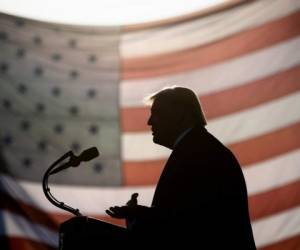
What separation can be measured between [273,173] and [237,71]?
763 millimetres

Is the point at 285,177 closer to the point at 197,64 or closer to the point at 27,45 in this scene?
the point at 197,64

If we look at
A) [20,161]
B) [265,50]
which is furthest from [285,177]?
[20,161]

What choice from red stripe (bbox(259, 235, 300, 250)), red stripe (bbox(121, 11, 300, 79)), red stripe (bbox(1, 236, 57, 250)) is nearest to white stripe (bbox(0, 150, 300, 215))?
red stripe (bbox(1, 236, 57, 250))

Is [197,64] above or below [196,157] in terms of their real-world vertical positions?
above

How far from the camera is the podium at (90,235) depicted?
1.43 metres

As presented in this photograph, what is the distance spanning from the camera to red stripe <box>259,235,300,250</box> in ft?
12.6

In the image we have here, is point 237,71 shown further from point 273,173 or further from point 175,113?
point 175,113

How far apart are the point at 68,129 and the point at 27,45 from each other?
2.30ft

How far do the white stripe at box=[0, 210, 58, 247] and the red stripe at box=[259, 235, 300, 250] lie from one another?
4.71 feet

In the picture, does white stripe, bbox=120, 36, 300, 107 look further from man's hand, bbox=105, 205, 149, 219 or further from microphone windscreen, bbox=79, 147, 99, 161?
man's hand, bbox=105, 205, 149, 219

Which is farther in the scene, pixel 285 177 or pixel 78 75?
pixel 78 75

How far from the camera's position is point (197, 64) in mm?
4191

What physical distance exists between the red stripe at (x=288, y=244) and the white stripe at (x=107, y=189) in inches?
14.2

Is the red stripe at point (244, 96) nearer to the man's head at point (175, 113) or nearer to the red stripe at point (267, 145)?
the red stripe at point (267, 145)
